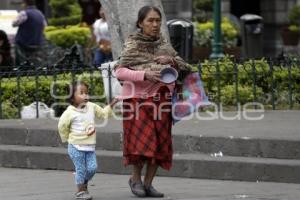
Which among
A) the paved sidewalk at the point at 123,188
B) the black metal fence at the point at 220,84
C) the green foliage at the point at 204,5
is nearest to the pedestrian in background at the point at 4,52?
the black metal fence at the point at 220,84

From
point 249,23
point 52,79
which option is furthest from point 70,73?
point 249,23

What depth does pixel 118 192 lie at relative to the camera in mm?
9758

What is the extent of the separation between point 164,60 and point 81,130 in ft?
3.15

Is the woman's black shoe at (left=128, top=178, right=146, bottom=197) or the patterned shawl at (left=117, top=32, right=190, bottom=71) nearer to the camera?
the patterned shawl at (left=117, top=32, right=190, bottom=71)

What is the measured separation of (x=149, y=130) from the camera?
9.05 meters

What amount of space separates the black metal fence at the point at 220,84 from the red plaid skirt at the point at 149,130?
4.05 metres

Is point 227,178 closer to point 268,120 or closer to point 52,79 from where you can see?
point 268,120

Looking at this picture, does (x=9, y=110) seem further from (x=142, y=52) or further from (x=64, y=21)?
(x=64, y=21)

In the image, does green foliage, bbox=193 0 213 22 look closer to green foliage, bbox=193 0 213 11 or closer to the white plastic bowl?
green foliage, bbox=193 0 213 11

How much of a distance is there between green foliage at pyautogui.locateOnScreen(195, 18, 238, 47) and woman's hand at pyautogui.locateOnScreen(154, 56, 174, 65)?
16.2 m

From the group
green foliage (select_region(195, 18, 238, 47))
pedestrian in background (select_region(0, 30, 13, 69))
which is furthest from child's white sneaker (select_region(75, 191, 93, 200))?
green foliage (select_region(195, 18, 238, 47))

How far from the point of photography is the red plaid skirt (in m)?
9.03

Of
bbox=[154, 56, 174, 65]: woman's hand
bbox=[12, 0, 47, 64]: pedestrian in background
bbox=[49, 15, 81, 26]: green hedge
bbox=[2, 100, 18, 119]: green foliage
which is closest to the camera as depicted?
bbox=[154, 56, 174, 65]: woman's hand

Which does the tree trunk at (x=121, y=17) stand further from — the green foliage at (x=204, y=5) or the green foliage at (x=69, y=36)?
the green foliage at (x=204, y=5)
